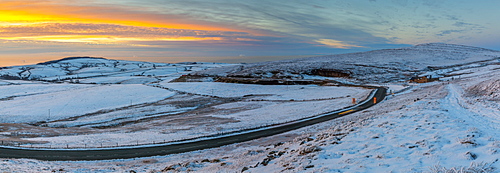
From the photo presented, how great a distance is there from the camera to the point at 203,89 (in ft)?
310

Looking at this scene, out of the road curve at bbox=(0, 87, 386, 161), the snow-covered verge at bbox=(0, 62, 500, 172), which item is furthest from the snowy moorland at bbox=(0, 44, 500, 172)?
the road curve at bbox=(0, 87, 386, 161)

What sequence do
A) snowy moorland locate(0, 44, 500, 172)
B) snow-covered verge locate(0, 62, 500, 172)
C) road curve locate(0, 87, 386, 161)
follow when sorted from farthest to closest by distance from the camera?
road curve locate(0, 87, 386, 161), snowy moorland locate(0, 44, 500, 172), snow-covered verge locate(0, 62, 500, 172)

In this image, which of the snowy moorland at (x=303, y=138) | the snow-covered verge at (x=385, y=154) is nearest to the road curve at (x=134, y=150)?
the snowy moorland at (x=303, y=138)

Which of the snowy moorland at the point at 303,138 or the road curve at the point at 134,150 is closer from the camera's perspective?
the snowy moorland at the point at 303,138

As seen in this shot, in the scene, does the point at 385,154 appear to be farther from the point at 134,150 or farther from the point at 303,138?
the point at 134,150

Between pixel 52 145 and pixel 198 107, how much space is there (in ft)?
116

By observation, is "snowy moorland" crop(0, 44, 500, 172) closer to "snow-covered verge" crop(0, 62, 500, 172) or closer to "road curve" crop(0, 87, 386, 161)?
"snow-covered verge" crop(0, 62, 500, 172)

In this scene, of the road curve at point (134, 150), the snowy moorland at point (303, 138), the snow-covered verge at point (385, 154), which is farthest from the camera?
the road curve at point (134, 150)

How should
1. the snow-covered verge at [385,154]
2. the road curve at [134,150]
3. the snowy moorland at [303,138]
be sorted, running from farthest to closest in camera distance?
the road curve at [134,150]
the snowy moorland at [303,138]
the snow-covered verge at [385,154]

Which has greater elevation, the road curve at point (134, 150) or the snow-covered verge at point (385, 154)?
the snow-covered verge at point (385, 154)

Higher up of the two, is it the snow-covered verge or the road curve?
the snow-covered verge

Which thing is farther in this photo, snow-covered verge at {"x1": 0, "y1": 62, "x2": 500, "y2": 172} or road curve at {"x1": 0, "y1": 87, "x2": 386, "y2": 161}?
road curve at {"x1": 0, "y1": 87, "x2": 386, "y2": 161}

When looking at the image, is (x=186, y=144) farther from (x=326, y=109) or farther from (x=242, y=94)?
(x=242, y=94)

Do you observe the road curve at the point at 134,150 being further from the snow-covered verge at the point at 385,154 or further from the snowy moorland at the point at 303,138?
the snow-covered verge at the point at 385,154
